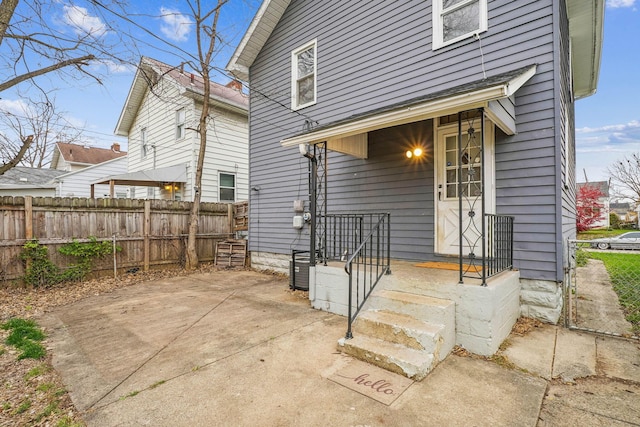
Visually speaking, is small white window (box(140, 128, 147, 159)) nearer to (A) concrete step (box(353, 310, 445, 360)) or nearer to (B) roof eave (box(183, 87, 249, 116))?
(B) roof eave (box(183, 87, 249, 116))

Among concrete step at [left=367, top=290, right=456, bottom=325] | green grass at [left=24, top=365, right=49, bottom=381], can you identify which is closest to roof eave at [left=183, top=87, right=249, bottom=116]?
green grass at [left=24, top=365, right=49, bottom=381]

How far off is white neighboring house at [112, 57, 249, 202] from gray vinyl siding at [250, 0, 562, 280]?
306 cm

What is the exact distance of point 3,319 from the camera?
14.3 feet

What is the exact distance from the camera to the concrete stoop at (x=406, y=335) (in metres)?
2.82

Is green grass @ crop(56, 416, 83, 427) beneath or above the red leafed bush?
beneath

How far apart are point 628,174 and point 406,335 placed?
2451 centimetres

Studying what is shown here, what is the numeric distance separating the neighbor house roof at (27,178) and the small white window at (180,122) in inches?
373

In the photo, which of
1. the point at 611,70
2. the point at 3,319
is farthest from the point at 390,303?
the point at 611,70

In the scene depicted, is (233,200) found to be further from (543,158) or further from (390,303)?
(543,158)

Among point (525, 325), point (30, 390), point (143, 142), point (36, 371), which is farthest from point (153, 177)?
point (525, 325)

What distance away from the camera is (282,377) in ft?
9.00

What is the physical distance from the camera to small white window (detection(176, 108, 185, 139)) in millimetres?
10945

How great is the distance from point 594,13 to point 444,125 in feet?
12.3

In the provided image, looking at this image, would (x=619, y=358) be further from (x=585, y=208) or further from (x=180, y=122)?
(x=585, y=208)
